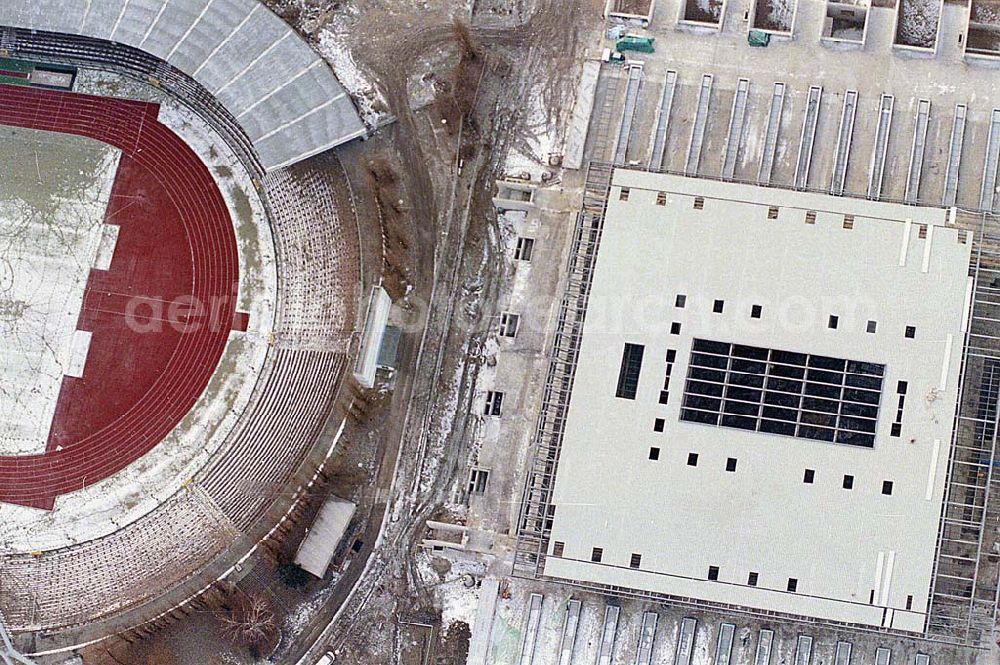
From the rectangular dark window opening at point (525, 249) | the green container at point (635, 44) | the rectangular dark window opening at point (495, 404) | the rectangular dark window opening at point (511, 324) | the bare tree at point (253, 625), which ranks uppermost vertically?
the green container at point (635, 44)

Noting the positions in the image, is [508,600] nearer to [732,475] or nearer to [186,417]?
[732,475]

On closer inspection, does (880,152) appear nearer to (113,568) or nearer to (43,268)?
(43,268)

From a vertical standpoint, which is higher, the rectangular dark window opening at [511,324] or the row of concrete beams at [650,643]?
the rectangular dark window opening at [511,324]

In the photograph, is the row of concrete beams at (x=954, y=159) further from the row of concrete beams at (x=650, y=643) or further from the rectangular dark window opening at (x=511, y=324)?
the row of concrete beams at (x=650, y=643)

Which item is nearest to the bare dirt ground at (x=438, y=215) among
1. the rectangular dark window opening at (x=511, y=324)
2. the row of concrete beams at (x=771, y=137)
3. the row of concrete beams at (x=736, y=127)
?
the rectangular dark window opening at (x=511, y=324)

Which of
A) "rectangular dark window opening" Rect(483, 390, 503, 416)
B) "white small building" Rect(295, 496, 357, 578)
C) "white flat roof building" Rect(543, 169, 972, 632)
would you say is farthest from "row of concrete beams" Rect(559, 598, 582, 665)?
"white small building" Rect(295, 496, 357, 578)

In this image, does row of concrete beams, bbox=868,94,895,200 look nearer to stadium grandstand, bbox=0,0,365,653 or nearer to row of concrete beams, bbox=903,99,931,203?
row of concrete beams, bbox=903,99,931,203
